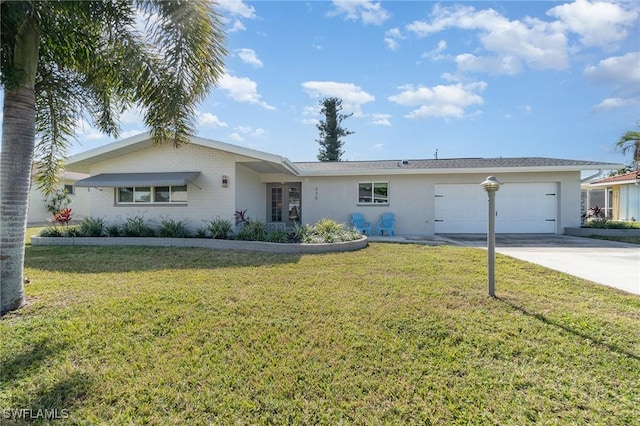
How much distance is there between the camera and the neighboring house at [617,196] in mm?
20656

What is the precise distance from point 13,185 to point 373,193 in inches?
513

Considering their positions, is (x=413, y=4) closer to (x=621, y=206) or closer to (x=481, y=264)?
(x=481, y=264)

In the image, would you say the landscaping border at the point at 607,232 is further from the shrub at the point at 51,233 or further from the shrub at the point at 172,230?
the shrub at the point at 51,233

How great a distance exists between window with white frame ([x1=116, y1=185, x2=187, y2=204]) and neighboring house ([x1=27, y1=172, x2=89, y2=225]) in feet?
30.5

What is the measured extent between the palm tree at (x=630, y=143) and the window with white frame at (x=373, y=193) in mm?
13734

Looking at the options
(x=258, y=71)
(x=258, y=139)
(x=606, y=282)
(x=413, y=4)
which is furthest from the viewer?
(x=258, y=139)

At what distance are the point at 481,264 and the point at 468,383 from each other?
18.2 ft

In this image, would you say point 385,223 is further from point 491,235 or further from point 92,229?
point 92,229

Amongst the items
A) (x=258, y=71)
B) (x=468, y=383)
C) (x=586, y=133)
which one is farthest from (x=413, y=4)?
(x=586, y=133)

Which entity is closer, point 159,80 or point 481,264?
point 159,80

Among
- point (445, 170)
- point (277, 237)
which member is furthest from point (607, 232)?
point (277, 237)

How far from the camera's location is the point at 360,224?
1483 centimetres

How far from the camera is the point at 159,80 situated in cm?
565

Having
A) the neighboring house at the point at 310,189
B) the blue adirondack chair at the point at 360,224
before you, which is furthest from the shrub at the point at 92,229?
the blue adirondack chair at the point at 360,224
